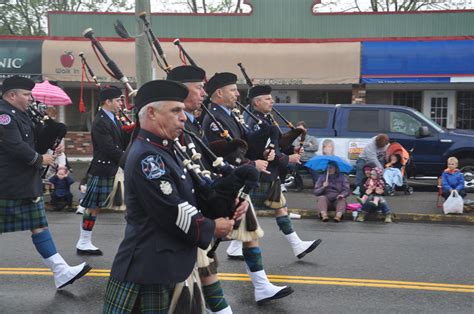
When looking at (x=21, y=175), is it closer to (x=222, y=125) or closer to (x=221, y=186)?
(x=222, y=125)

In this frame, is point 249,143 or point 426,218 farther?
point 426,218

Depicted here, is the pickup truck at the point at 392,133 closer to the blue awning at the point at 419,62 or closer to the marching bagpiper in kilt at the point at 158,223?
the blue awning at the point at 419,62

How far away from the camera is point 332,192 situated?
31.5ft

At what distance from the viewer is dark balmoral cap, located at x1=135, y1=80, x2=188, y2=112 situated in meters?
3.03

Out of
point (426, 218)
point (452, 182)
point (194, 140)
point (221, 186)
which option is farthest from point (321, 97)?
point (221, 186)

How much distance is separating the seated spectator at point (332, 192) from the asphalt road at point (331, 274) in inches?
33.9

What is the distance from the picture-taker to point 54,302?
16.8 feet

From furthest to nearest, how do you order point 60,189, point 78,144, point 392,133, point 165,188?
1. point 78,144
2. point 392,133
3. point 60,189
4. point 165,188

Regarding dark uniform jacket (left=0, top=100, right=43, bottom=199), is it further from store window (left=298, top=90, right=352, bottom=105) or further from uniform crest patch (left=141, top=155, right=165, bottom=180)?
store window (left=298, top=90, right=352, bottom=105)

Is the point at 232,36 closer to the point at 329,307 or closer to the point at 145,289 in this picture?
the point at 329,307

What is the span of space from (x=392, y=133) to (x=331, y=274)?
24.4 feet

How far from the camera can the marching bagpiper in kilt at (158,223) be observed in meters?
2.86

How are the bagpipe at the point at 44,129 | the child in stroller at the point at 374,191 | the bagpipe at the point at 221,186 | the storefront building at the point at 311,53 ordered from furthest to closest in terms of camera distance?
the storefront building at the point at 311,53
the child in stroller at the point at 374,191
the bagpipe at the point at 44,129
the bagpipe at the point at 221,186

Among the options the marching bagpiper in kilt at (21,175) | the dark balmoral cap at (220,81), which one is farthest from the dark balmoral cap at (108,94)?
the dark balmoral cap at (220,81)
